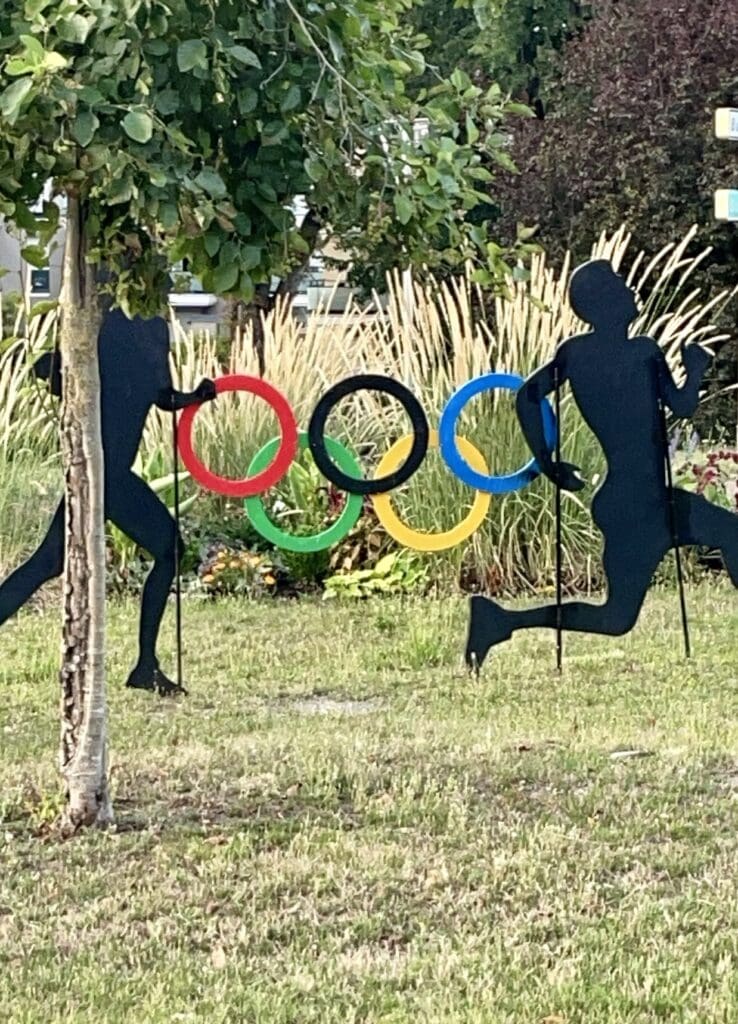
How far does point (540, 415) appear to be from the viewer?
274 inches

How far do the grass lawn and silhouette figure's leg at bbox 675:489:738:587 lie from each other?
0.67 m

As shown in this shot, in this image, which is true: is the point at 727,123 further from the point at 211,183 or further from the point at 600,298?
the point at 211,183

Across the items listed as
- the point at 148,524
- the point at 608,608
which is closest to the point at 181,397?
the point at 148,524

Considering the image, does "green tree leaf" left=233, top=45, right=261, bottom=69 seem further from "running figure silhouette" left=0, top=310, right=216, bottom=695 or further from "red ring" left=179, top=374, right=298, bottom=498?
"red ring" left=179, top=374, right=298, bottom=498

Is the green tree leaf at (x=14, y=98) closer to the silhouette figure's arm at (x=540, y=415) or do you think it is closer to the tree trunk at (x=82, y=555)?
the tree trunk at (x=82, y=555)

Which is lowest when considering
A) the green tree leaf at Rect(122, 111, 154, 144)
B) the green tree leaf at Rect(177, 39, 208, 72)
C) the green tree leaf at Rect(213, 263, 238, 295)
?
the green tree leaf at Rect(213, 263, 238, 295)

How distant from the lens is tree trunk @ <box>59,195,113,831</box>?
4.14 meters

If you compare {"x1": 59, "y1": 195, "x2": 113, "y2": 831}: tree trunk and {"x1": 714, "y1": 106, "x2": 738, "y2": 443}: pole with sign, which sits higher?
{"x1": 714, "y1": 106, "x2": 738, "y2": 443}: pole with sign

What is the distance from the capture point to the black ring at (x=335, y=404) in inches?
300

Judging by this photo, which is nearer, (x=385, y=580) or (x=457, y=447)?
(x=457, y=447)

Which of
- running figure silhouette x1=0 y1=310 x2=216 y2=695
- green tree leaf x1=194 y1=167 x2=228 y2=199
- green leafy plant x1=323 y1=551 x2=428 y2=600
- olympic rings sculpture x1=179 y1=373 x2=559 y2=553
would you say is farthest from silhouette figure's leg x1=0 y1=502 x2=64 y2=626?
green tree leaf x1=194 y1=167 x2=228 y2=199

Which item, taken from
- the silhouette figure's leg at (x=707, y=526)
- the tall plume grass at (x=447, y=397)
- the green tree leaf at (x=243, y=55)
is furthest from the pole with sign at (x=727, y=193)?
the green tree leaf at (x=243, y=55)

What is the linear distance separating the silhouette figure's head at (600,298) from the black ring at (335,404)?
1.14 meters

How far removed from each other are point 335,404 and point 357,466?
0.52m
